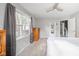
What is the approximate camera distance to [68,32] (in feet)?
11.1

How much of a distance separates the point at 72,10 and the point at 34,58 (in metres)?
1.82

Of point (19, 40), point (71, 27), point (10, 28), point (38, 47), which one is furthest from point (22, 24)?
point (71, 27)

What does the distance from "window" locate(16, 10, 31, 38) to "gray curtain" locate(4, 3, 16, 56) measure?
0.15 meters

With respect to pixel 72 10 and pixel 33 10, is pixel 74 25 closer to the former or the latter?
pixel 72 10

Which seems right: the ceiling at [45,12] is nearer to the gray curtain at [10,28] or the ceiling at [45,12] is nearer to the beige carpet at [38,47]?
the gray curtain at [10,28]

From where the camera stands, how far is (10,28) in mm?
2877

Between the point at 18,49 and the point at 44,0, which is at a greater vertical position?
the point at 44,0

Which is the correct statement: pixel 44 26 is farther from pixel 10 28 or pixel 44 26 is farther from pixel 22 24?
pixel 10 28

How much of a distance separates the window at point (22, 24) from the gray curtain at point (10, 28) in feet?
0.49

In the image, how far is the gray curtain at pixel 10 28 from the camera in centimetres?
268

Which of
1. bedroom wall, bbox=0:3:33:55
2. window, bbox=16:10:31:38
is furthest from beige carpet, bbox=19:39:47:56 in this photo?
window, bbox=16:10:31:38

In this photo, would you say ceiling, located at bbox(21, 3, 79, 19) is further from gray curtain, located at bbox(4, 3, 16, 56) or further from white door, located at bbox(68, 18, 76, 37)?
gray curtain, located at bbox(4, 3, 16, 56)

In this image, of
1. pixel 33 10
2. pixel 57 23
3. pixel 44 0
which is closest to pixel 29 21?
pixel 33 10

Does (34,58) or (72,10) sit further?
(72,10)
